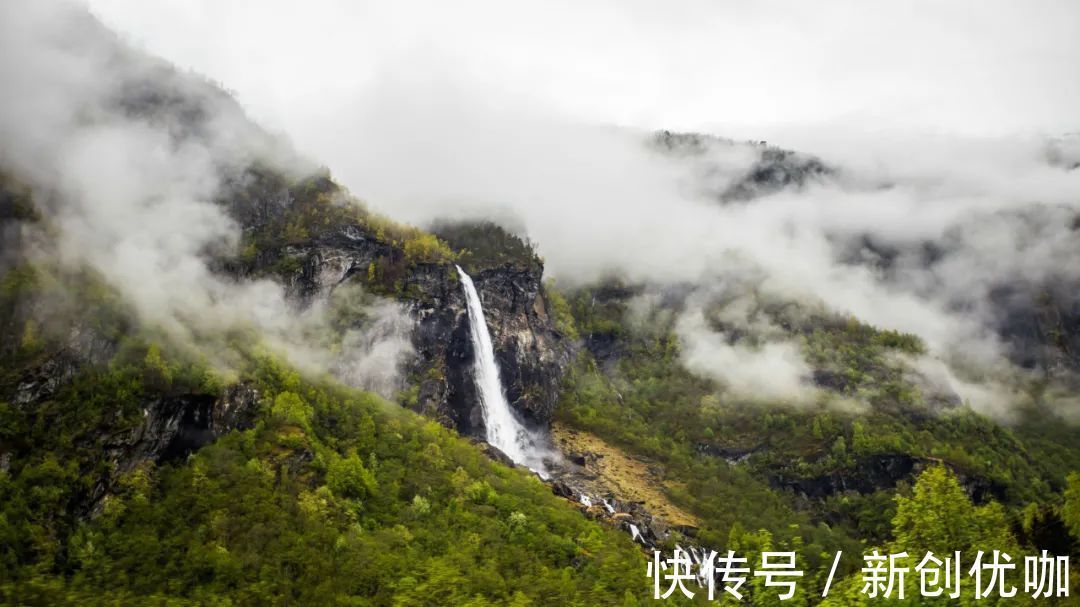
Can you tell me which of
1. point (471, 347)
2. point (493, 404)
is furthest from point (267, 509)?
point (493, 404)

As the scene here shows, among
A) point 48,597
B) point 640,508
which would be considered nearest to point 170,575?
point 48,597

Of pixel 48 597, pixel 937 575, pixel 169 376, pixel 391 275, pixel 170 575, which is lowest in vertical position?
pixel 170 575

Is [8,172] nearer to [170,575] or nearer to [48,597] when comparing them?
[170,575]

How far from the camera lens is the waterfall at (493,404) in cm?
15538

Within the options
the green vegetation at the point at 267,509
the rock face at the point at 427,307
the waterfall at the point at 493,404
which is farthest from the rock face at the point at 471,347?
the green vegetation at the point at 267,509

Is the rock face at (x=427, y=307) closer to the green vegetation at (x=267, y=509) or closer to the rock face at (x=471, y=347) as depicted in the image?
the rock face at (x=471, y=347)

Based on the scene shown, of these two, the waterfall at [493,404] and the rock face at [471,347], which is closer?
the rock face at [471,347]

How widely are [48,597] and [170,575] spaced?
4283 centimetres

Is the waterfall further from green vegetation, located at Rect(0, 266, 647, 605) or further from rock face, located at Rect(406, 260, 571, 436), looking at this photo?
green vegetation, located at Rect(0, 266, 647, 605)

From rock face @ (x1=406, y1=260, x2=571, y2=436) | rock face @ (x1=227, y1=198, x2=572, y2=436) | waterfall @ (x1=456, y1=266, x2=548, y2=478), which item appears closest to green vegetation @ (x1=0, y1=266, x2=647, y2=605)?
rock face @ (x1=227, y1=198, x2=572, y2=436)

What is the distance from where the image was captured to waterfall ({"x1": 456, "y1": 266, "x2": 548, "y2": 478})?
510 feet

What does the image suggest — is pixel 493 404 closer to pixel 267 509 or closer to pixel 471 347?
pixel 471 347

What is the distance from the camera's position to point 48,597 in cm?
2173

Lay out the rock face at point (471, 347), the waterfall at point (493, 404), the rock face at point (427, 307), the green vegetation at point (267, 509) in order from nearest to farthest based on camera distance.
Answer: the green vegetation at point (267, 509)
the rock face at point (427, 307)
the rock face at point (471, 347)
the waterfall at point (493, 404)
